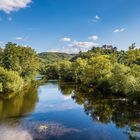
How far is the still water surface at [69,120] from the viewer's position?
96.5ft

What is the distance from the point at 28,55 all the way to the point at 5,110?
5066cm

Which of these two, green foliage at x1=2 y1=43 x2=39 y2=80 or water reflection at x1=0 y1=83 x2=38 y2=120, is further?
green foliage at x1=2 y1=43 x2=39 y2=80

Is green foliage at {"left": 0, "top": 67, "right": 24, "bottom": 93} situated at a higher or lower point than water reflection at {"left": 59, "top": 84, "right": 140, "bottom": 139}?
higher

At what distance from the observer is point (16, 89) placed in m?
67.7

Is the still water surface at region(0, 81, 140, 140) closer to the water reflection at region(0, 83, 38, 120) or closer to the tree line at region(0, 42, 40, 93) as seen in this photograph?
the water reflection at region(0, 83, 38, 120)

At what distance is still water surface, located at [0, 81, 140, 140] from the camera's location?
96.5 feet

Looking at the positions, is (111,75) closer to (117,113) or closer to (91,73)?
(91,73)

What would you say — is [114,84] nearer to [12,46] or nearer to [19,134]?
[19,134]

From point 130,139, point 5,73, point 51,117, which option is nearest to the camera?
point 130,139

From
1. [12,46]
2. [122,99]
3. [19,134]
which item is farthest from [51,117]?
[12,46]

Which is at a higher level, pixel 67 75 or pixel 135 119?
pixel 67 75

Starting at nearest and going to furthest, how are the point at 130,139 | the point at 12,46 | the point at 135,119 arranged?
the point at 130,139 < the point at 135,119 < the point at 12,46

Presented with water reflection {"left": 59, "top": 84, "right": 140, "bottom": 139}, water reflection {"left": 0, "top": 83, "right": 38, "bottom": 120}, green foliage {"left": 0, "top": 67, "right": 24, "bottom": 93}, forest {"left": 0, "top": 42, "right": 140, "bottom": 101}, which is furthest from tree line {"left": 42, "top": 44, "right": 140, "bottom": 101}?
green foliage {"left": 0, "top": 67, "right": 24, "bottom": 93}

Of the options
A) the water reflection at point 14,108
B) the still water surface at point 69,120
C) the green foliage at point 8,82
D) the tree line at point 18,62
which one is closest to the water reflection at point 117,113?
the still water surface at point 69,120
